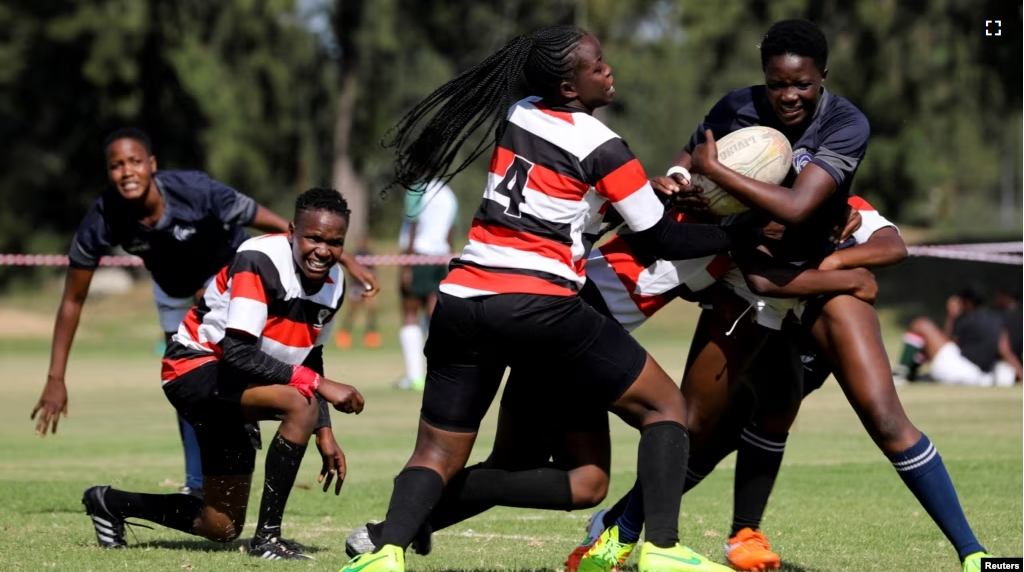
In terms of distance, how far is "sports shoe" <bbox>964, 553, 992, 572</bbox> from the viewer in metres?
5.84

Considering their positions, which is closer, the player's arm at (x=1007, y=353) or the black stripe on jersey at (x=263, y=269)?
the black stripe on jersey at (x=263, y=269)

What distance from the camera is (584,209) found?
542 centimetres

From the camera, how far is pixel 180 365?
22.7 ft

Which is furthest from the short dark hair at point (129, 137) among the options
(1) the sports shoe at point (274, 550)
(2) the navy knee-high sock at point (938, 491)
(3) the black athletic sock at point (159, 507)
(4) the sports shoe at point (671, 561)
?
(2) the navy knee-high sock at point (938, 491)

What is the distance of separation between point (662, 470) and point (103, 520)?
3056 mm

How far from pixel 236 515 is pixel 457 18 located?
37.9 metres

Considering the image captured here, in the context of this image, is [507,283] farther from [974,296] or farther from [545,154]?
[974,296]

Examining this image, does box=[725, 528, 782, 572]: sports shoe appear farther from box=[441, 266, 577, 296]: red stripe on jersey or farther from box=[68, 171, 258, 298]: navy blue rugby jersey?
box=[68, 171, 258, 298]: navy blue rugby jersey

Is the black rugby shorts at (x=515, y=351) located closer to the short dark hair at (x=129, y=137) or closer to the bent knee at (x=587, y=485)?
the bent knee at (x=587, y=485)

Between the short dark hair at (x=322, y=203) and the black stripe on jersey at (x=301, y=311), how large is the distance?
412 millimetres

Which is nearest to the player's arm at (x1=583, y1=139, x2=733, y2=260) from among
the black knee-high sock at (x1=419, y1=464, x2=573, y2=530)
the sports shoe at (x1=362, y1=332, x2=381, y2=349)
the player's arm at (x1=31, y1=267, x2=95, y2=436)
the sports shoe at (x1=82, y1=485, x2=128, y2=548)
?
the black knee-high sock at (x1=419, y1=464, x2=573, y2=530)

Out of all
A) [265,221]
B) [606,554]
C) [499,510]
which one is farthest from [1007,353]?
[606,554]

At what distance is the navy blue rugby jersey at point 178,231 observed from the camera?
8.27 metres

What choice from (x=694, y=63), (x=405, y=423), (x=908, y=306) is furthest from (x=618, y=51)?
(x=405, y=423)
